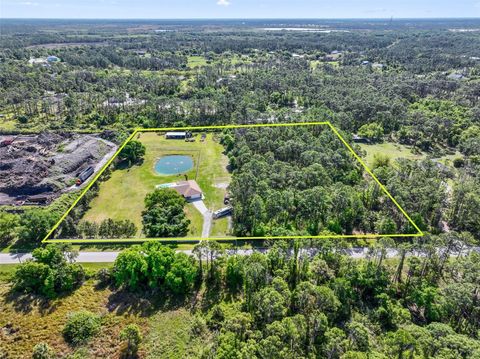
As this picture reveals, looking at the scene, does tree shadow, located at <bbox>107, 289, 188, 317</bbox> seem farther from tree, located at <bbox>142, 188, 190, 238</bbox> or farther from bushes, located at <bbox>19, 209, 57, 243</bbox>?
bushes, located at <bbox>19, 209, 57, 243</bbox>

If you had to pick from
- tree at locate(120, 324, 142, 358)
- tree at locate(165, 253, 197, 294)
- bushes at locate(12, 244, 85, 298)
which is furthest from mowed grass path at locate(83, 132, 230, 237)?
tree at locate(120, 324, 142, 358)

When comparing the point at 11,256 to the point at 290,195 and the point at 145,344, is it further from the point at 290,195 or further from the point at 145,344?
the point at 290,195

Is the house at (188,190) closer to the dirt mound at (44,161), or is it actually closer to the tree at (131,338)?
the dirt mound at (44,161)

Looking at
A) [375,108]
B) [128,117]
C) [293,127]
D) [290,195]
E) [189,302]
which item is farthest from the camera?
[128,117]

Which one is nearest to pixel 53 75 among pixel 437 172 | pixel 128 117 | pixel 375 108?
pixel 128 117

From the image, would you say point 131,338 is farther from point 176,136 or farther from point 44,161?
point 176,136

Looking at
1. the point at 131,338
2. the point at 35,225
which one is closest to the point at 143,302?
the point at 131,338
